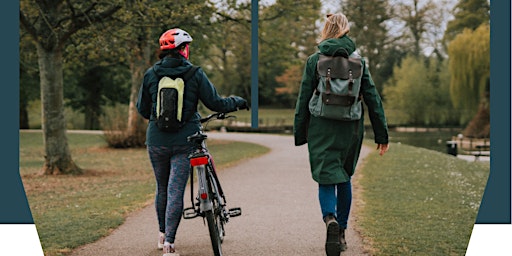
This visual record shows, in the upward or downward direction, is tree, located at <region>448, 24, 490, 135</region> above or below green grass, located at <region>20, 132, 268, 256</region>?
above

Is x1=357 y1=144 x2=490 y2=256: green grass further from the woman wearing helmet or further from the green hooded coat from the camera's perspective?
the woman wearing helmet

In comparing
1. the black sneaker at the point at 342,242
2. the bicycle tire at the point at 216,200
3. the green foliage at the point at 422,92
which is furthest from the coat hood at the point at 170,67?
the green foliage at the point at 422,92

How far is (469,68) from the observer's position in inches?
310

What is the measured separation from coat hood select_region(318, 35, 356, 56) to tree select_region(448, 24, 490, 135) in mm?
3077

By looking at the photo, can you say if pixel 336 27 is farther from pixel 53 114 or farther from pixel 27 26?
pixel 53 114

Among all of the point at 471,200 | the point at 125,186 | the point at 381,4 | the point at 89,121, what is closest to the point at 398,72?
the point at 381,4

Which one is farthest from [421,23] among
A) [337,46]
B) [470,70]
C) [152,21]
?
[337,46]

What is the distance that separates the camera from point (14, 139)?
6.46 metres

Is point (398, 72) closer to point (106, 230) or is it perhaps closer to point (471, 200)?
point (471, 200)

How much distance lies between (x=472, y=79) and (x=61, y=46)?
186 inches

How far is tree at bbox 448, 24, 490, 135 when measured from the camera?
7.16 metres

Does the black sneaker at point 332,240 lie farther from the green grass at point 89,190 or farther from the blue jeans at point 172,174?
the green grass at point 89,190

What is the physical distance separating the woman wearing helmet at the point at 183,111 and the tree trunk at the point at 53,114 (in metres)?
4.70

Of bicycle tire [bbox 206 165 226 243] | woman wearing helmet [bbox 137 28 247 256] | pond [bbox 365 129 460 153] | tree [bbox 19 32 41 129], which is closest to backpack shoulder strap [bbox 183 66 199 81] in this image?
woman wearing helmet [bbox 137 28 247 256]
